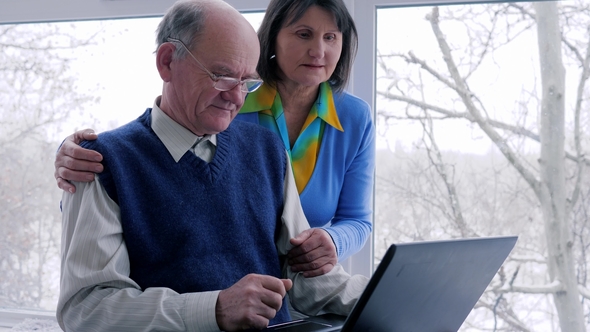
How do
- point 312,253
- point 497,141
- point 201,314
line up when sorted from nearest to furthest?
point 201,314 < point 312,253 < point 497,141

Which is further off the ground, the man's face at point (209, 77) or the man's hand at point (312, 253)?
the man's face at point (209, 77)

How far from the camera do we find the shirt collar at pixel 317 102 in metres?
1.96

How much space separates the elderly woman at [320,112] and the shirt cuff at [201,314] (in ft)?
1.63

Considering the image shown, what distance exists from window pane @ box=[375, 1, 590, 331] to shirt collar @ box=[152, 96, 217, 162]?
1039 mm

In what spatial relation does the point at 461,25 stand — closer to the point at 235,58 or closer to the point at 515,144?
the point at 515,144

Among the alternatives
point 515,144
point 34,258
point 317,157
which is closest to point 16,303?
point 34,258

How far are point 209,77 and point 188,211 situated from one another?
0.31 metres

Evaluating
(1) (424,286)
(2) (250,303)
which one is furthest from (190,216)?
(1) (424,286)

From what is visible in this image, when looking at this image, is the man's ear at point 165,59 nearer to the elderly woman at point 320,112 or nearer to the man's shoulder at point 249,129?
the man's shoulder at point 249,129

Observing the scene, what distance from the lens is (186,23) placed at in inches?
60.4

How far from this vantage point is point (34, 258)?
2787 millimetres

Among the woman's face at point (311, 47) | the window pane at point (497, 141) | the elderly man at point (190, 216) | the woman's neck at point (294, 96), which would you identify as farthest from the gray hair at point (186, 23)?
the window pane at point (497, 141)

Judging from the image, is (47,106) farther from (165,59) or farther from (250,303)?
(250,303)

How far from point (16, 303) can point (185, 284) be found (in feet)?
5.39
